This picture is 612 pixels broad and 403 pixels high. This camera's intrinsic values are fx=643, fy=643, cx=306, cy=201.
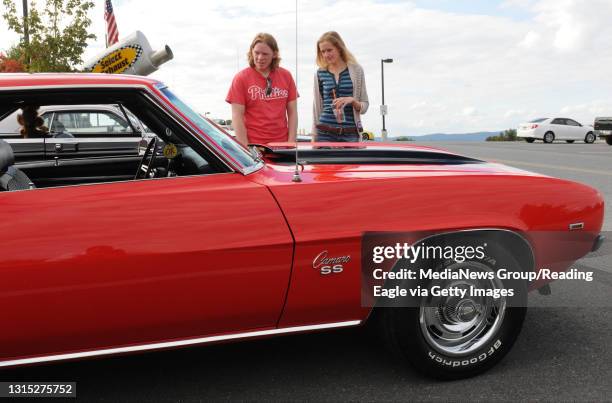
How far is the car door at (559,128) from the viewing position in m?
30.0

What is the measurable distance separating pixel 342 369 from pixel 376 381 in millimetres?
206

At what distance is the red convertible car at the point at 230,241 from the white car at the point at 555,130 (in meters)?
28.5

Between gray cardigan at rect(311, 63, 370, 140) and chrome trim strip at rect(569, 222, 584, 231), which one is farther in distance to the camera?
gray cardigan at rect(311, 63, 370, 140)

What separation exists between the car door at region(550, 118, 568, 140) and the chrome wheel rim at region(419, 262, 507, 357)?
29.2m

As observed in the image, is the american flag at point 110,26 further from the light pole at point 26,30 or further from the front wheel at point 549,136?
the front wheel at point 549,136

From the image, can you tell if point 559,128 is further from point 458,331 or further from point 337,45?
point 458,331

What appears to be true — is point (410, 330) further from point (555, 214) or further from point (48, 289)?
point (48, 289)

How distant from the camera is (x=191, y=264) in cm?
244

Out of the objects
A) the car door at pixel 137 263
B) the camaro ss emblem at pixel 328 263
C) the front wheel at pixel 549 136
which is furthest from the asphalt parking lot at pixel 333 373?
the front wheel at pixel 549 136

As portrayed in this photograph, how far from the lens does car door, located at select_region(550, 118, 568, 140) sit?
29969mm

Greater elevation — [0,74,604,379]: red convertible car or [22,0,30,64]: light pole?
[22,0,30,64]: light pole

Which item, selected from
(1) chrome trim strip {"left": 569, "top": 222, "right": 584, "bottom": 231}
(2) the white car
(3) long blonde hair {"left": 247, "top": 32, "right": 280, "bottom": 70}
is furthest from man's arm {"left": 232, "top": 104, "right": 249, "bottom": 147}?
(2) the white car
